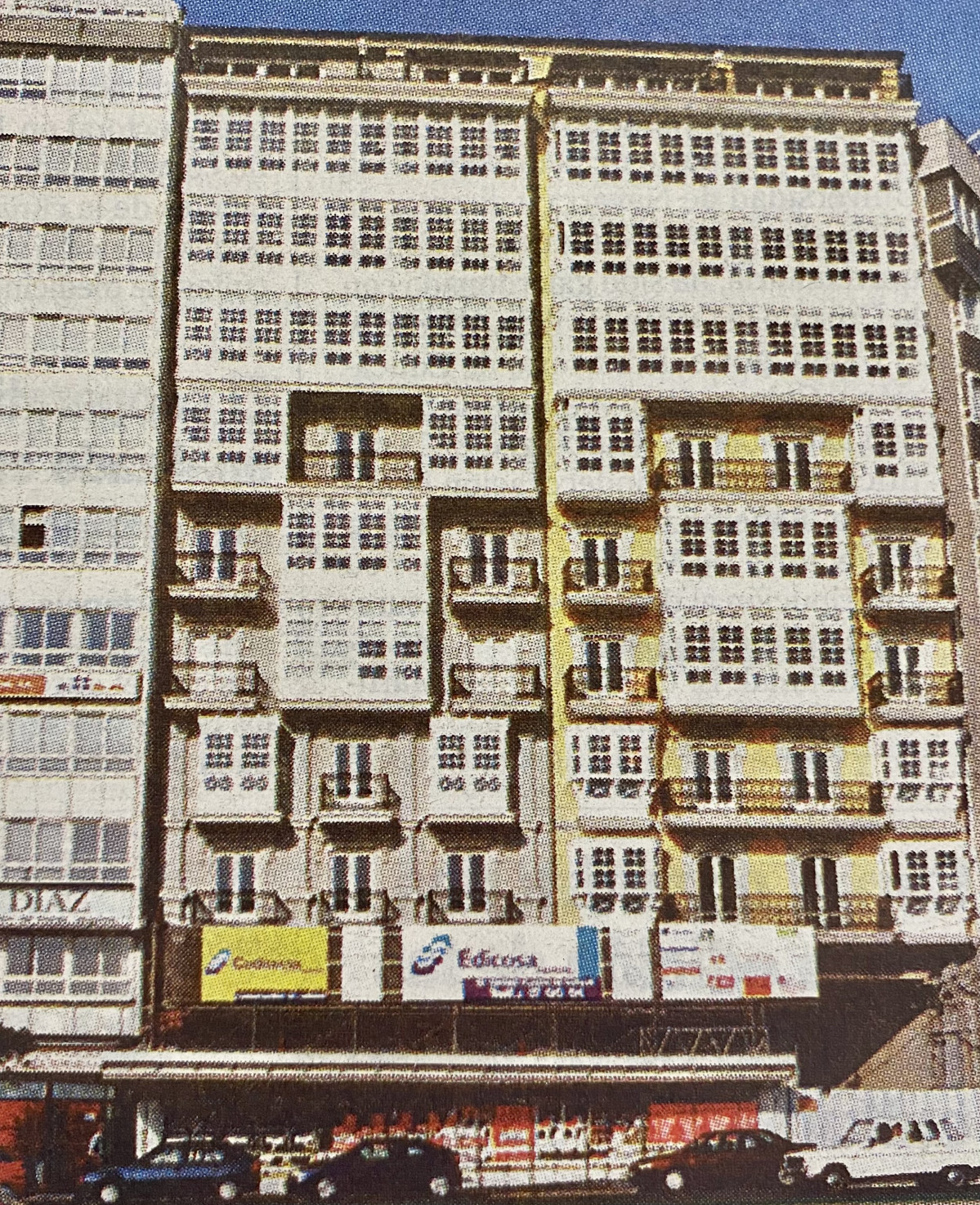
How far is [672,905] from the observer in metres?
25.8

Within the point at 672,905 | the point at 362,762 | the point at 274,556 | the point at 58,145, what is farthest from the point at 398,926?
the point at 58,145

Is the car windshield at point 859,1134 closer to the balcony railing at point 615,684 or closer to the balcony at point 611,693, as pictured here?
the balcony at point 611,693

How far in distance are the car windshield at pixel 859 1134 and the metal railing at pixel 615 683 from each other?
750 cm

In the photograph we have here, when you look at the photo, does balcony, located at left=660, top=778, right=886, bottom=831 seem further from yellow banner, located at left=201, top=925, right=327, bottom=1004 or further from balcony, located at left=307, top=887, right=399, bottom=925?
yellow banner, located at left=201, top=925, right=327, bottom=1004

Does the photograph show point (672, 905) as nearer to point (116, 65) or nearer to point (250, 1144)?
point (250, 1144)

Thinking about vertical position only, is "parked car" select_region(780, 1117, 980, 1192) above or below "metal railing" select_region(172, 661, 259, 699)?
below

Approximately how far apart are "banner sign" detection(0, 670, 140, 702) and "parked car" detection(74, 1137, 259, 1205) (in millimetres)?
7069

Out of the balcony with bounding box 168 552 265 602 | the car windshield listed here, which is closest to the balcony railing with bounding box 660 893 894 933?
the car windshield

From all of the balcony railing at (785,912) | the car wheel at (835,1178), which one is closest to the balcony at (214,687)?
the balcony railing at (785,912)

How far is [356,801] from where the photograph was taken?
25.8 m

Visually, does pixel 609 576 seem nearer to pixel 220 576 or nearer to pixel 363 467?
pixel 363 467

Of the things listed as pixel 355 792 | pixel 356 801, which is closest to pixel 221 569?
pixel 355 792

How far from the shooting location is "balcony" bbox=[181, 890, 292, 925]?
82.1 ft

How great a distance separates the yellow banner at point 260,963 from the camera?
24281 millimetres
